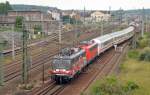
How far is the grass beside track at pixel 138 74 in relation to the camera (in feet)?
85.0

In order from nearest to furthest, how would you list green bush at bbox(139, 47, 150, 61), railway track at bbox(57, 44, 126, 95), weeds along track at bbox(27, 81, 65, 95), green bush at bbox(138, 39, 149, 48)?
weeds along track at bbox(27, 81, 65, 95) → railway track at bbox(57, 44, 126, 95) → green bush at bbox(139, 47, 150, 61) → green bush at bbox(138, 39, 149, 48)

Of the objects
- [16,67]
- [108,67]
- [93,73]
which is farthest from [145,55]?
[16,67]

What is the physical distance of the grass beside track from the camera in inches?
1020

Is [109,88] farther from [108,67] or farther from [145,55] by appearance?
[145,55]

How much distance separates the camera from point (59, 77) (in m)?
31.2

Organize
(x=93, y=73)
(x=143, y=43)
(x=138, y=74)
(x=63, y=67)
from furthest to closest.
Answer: (x=143, y=43) → (x=93, y=73) → (x=138, y=74) → (x=63, y=67)

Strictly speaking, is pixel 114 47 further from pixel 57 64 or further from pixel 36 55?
pixel 57 64

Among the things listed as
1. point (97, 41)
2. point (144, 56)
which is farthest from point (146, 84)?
point (97, 41)

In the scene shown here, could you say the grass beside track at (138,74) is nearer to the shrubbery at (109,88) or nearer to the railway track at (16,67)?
the shrubbery at (109,88)

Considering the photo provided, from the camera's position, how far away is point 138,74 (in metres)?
34.4

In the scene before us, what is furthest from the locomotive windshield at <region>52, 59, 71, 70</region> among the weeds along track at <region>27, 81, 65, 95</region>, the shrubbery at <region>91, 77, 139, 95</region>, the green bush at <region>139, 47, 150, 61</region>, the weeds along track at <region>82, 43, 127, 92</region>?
the green bush at <region>139, 47, 150, 61</region>

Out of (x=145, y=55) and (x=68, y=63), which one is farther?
(x=145, y=55)

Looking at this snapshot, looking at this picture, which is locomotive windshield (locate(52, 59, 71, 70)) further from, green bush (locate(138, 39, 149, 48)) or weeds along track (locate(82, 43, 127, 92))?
green bush (locate(138, 39, 149, 48))

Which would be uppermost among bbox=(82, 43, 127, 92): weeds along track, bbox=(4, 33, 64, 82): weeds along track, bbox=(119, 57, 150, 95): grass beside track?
bbox=(119, 57, 150, 95): grass beside track
